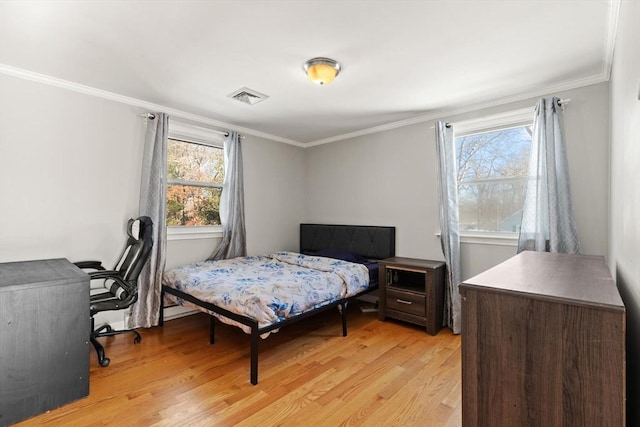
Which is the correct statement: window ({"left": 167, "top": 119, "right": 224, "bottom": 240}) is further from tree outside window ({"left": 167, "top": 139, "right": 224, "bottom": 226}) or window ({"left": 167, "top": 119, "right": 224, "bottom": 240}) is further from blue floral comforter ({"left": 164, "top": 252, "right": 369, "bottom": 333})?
blue floral comforter ({"left": 164, "top": 252, "right": 369, "bottom": 333})

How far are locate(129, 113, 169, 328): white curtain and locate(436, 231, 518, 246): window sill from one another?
3302 mm

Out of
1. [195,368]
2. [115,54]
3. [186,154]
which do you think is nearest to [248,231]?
[186,154]

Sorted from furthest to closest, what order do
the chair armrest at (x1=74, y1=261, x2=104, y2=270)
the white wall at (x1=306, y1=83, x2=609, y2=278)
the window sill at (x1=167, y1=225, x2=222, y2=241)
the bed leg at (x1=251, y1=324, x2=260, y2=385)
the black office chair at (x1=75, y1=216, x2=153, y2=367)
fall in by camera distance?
the window sill at (x1=167, y1=225, x2=222, y2=241) < the chair armrest at (x1=74, y1=261, x2=104, y2=270) < the white wall at (x1=306, y1=83, x2=609, y2=278) < the black office chair at (x1=75, y1=216, x2=153, y2=367) < the bed leg at (x1=251, y1=324, x2=260, y2=385)

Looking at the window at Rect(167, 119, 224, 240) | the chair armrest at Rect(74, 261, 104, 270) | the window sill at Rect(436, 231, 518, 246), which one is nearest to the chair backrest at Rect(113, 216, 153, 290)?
the chair armrest at Rect(74, 261, 104, 270)

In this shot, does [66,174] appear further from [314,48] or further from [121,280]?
[314,48]

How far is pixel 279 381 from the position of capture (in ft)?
7.34

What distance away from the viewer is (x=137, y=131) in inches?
129

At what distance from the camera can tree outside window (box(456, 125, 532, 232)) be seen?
308 cm

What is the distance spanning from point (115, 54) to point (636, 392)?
3.45 meters

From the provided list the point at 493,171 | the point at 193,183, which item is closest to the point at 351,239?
the point at 493,171

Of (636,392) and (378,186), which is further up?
(378,186)

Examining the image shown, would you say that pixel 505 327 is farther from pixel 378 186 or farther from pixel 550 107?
pixel 378 186

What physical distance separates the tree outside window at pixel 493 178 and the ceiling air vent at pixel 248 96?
7.41 ft

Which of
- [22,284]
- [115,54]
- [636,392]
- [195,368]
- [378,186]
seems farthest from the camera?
[378,186]
